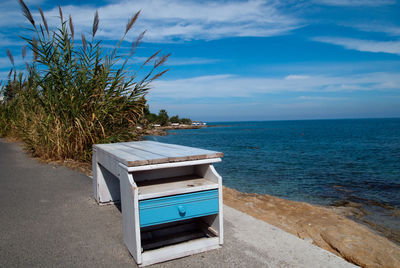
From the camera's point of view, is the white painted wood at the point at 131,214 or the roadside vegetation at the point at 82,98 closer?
the white painted wood at the point at 131,214

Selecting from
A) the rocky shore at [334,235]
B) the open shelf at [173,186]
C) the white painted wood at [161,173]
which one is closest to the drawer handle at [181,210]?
the open shelf at [173,186]

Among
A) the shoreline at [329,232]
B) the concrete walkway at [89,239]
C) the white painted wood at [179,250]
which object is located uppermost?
the white painted wood at [179,250]

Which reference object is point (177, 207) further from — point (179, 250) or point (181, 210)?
point (179, 250)

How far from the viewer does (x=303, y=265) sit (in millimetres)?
2350

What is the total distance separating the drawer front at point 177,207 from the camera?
228 cm

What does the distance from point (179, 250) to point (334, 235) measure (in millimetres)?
3124

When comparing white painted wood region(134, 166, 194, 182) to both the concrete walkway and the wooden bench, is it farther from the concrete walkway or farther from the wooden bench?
Answer: the concrete walkway

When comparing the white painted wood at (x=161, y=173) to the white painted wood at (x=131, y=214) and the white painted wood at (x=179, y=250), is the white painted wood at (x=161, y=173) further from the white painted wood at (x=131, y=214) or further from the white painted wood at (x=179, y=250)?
the white painted wood at (x=179, y=250)

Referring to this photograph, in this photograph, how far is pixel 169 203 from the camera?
234 centimetres

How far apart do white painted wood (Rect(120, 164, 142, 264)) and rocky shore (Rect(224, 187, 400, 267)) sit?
8.83ft

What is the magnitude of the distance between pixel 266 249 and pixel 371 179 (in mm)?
11549

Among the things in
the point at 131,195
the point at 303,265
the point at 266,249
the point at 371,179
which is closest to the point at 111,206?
the point at 131,195

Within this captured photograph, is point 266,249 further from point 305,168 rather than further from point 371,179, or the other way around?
point 305,168

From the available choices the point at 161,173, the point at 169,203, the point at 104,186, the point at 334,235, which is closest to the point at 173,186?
the point at 169,203
